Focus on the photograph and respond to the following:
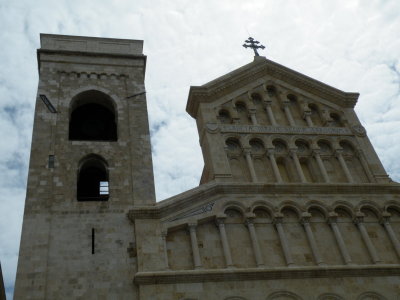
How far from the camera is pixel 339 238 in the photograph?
16.5 meters

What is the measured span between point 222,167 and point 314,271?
511 centimetres

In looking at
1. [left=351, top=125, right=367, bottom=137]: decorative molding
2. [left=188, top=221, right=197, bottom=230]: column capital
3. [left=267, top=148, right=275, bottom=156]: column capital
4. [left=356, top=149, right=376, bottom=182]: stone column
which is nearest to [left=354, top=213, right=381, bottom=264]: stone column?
[left=356, top=149, right=376, bottom=182]: stone column

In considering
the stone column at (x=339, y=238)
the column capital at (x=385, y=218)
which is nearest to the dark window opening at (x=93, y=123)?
the stone column at (x=339, y=238)

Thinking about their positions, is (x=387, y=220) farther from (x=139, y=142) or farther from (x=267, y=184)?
(x=139, y=142)

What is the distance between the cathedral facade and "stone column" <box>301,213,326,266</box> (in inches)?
1.9

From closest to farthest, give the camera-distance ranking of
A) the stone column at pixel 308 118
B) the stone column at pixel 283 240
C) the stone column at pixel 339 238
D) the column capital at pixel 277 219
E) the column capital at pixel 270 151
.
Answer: the stone column at pixel 283 240
the stone column at pixel 339 238
the column capital at pixel 277 219
the column capital at pixel 270 151
the stone column at pixel 308 118

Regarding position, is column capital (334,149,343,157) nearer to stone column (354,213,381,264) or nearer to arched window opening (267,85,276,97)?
stone column (354,213,381,264)

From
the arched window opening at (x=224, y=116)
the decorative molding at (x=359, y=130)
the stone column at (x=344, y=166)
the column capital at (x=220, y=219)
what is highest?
the arched window opening at (x=224, y=116)

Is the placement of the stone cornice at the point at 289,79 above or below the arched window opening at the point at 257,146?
above

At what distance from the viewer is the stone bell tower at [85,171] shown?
48.2 feet

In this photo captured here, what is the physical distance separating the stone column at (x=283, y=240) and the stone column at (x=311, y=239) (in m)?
0.86

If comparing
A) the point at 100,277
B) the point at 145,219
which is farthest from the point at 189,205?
the point at 100,277

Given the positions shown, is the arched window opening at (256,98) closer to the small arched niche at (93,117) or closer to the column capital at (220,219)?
the small arched niche at (93,117)

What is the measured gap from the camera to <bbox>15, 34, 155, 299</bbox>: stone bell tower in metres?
14.7
